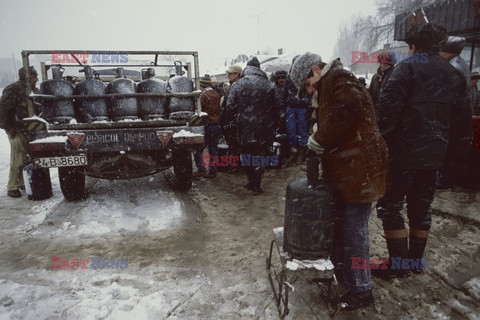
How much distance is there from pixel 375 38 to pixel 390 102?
33.5 m

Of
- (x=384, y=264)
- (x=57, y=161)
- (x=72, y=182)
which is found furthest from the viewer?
(x=72, y=182)

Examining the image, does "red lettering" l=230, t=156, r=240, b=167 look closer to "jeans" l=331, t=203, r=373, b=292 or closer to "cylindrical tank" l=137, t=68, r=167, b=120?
"cylindrical tank" l=137, t=68, r=167, b=120

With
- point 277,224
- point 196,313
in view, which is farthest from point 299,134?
point 196,313

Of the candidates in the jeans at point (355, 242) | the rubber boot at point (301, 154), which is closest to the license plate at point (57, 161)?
the jeans at point (355, 242)

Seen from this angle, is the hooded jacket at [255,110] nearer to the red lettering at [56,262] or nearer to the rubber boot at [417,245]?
the rubber boot at [417,245]

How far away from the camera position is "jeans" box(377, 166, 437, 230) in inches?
104

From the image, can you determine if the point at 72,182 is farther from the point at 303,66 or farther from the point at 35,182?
the point at 303,66

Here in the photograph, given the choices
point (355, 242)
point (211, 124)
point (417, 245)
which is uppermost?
point (211, 124)

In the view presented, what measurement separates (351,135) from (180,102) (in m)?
3.41

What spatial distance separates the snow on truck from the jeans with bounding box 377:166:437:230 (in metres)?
2.78

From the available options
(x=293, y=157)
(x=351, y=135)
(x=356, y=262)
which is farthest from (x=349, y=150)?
(x=293, y=157)

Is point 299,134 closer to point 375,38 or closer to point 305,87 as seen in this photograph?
point 305,87

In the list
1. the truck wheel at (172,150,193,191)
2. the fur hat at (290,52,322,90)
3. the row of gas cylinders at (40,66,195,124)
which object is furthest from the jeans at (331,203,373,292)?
the row of gas cylinders at (40,66,195,124)

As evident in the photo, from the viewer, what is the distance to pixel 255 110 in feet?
16.8
